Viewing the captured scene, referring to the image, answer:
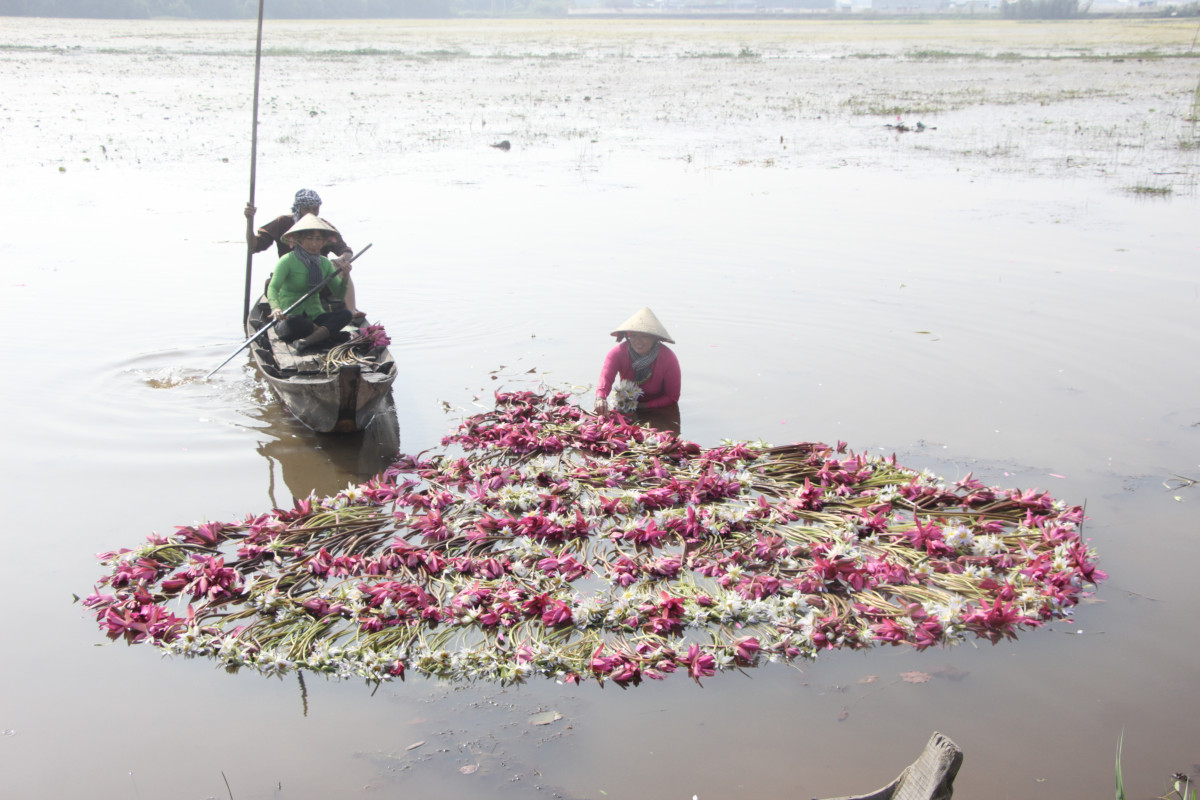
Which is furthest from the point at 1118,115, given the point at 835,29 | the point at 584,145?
the point at 835,29

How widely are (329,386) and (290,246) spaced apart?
2.10 meters

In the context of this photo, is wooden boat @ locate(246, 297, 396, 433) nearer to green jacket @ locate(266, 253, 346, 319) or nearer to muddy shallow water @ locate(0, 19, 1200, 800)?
muddy shallow water @ locate(0, 19, 1200, 800)

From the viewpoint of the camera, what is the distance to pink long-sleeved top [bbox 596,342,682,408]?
6.86 metres

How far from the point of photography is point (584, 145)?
1895 centimetres

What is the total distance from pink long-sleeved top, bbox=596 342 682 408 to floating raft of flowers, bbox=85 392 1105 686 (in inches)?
37.6

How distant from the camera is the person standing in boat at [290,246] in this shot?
7.55m

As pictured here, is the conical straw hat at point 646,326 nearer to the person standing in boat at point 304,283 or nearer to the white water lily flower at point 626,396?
the white water lily flower at point 626,396

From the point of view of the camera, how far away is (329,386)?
625 centimetres

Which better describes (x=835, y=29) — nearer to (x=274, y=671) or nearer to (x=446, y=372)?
(x=446, y=372)

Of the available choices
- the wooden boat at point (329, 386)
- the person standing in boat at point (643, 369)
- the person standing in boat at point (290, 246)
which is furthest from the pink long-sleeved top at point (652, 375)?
the person standing in boat at point (290, 246)

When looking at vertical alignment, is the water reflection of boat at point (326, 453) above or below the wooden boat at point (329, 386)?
below

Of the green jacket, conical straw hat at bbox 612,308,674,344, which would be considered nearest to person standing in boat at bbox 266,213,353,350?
the green jacket

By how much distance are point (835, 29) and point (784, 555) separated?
217 feet

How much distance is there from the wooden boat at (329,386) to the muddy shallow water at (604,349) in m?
0.27
